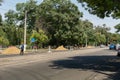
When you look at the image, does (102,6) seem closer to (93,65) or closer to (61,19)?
(93,65)

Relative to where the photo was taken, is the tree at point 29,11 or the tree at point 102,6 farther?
the tree at point 29,11

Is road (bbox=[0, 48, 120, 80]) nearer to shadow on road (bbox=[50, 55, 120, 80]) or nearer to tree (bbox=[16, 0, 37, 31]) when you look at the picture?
shadow on road (bbox=[50, 55, 120, 80])

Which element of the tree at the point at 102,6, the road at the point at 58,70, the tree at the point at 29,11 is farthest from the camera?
the tree at the point at 29,11

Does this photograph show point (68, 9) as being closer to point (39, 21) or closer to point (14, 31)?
point (39, 21)

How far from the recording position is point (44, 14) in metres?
111

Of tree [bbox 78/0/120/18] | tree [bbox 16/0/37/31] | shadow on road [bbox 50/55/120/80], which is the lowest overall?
shadow on road [bbox 50/55/120/80]

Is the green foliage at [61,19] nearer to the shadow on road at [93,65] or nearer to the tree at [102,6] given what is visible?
the shadow on road at [93,65]

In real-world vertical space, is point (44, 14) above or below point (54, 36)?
above

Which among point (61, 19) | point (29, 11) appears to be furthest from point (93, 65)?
point (29, 11)

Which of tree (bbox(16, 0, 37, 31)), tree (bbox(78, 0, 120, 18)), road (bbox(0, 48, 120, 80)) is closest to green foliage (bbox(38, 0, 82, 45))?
tree (bbox(16, 0, 37, 31))

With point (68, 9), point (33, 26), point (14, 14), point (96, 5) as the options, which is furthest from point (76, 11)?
point (96, 5)

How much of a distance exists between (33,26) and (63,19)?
774 inches

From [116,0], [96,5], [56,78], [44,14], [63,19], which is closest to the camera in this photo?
[56,78]

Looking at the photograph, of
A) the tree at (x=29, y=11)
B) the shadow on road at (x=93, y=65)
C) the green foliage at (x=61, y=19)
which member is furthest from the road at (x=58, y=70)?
the tree at (x=29, y=11)
